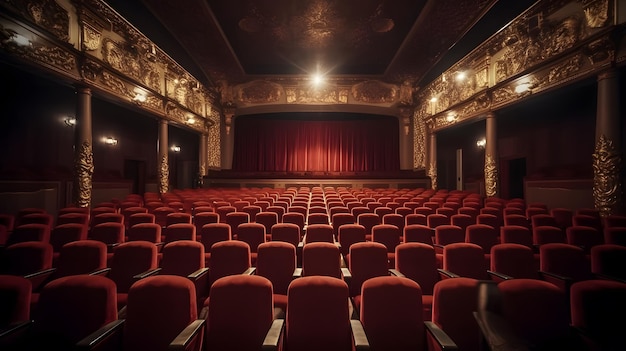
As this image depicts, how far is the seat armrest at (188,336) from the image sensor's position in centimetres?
140

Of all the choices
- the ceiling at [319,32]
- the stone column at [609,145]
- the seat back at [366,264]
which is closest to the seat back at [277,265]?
the seat back at [366,264]

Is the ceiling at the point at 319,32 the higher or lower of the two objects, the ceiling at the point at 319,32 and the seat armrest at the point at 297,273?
the higher

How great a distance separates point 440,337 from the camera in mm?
1479

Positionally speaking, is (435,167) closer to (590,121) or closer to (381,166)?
(381,166)

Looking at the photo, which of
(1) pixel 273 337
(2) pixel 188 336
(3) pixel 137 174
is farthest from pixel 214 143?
(1) pixel 273 337

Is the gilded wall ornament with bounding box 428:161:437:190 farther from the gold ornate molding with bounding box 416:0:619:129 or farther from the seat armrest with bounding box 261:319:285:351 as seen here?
the seat armrest with bounding box 261:319:285:351

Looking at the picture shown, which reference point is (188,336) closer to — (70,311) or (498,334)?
(70,311)

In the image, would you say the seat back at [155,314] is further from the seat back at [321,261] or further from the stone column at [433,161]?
the stone column at [433,161]

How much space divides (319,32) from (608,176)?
8048mm

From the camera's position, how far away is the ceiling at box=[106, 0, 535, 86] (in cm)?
791

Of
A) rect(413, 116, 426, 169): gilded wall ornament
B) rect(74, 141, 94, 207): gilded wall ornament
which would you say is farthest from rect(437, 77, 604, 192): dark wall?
rect(74, 141, 94, 207): gilded wall ornament

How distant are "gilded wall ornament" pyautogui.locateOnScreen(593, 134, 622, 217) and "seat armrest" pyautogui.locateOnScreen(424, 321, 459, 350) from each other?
6.20m

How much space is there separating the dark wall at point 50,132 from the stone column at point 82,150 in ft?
1.77

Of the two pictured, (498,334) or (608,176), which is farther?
(608,176)
